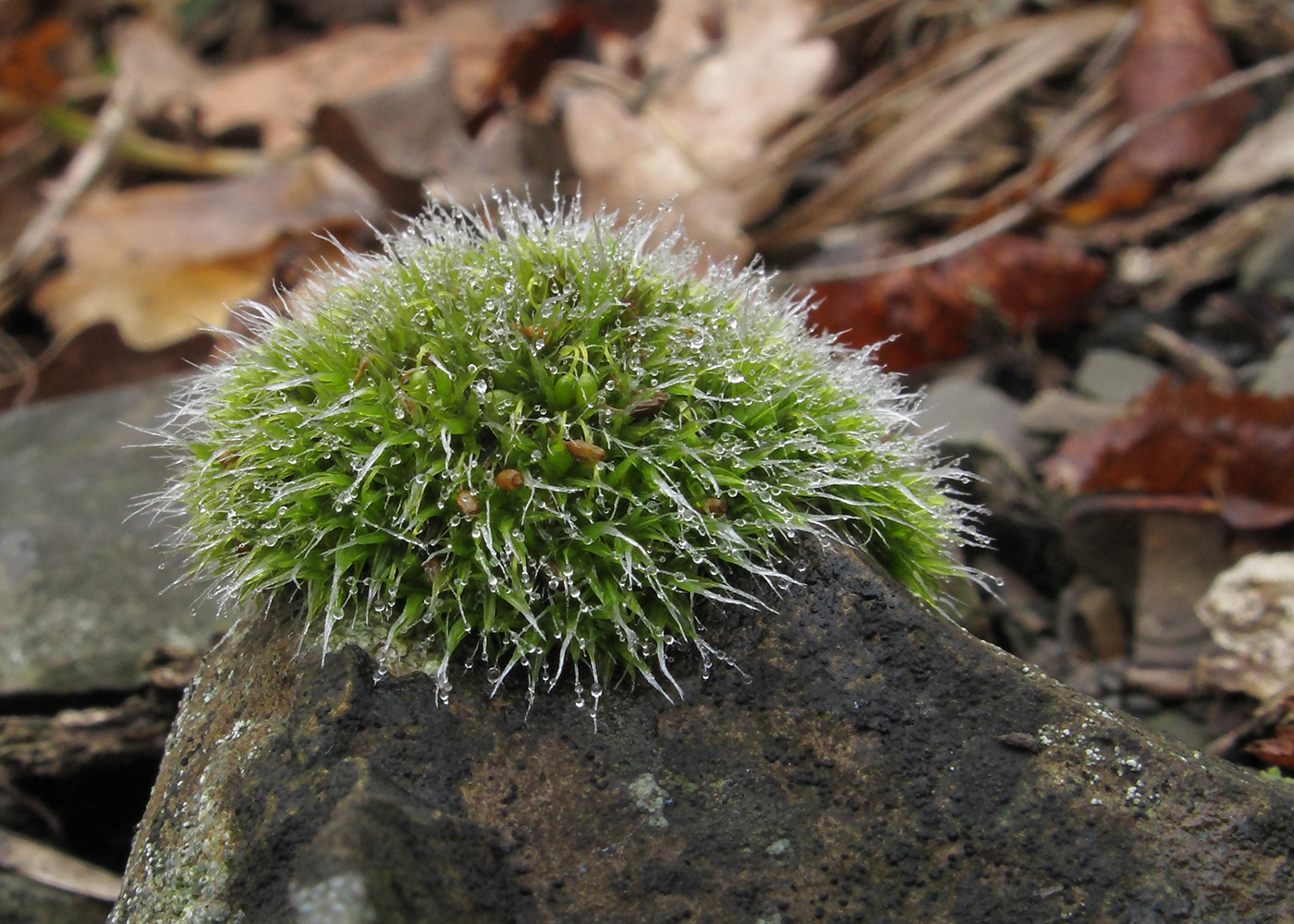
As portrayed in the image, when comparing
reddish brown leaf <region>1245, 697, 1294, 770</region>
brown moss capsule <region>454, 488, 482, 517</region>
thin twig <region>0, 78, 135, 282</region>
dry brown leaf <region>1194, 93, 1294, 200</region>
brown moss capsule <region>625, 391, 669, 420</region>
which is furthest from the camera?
thin twig <region>0, 78, 135, 282</region>

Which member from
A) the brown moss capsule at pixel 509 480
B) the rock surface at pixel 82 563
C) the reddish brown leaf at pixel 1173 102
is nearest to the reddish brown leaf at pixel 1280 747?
the brown moss capsule at pixel 509 480

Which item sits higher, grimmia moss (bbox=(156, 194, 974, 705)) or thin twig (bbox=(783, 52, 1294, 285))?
thin twig (bbox=(783, 52, 1294, 285))

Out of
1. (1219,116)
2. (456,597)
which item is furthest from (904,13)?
(456,597)

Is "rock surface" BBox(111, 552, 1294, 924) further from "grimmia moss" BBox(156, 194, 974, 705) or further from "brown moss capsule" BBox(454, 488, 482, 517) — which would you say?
"brown moss capsule" BBox(454, 488, 482, 517)

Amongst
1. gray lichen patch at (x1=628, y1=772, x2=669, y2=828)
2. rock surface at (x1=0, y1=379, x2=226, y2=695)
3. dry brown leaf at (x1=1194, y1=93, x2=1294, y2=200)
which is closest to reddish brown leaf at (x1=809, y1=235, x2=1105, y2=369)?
dry brown leaf at (x1=1194, y1=93, x2=1294, y2=200)

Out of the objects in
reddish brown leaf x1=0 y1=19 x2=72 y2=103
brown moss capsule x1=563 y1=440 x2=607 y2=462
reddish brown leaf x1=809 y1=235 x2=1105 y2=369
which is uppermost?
reddish brown leaf x1=0 y1=19 x2=72 y2=103

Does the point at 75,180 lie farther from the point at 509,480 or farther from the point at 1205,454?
the point at 1205,454
